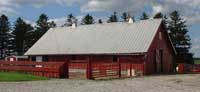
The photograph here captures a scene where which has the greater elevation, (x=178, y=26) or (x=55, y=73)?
(x=178, y=26)

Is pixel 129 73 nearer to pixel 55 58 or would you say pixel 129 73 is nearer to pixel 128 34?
pixel 128 34

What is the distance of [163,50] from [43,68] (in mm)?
16201

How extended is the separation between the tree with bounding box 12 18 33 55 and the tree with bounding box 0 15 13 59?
1400mm

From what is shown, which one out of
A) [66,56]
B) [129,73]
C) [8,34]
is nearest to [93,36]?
[66,56]

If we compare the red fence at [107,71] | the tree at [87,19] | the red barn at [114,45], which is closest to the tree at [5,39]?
the tree at [87,19]

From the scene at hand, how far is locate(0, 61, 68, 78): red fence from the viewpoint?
104ft

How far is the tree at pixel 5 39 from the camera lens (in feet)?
292

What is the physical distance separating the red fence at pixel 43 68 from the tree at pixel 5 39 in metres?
53.0

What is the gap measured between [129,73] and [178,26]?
154 feet

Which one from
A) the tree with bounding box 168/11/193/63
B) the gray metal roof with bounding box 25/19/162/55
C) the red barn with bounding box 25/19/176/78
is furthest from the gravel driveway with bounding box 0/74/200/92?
the tree with bounding box 168/11/193/63

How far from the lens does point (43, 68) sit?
32.7m

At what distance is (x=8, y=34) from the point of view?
8956cm

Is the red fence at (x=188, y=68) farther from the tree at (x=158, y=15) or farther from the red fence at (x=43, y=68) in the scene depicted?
the tree at (x=158, y=15)

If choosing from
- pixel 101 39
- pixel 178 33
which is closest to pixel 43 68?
pixel 101 39
